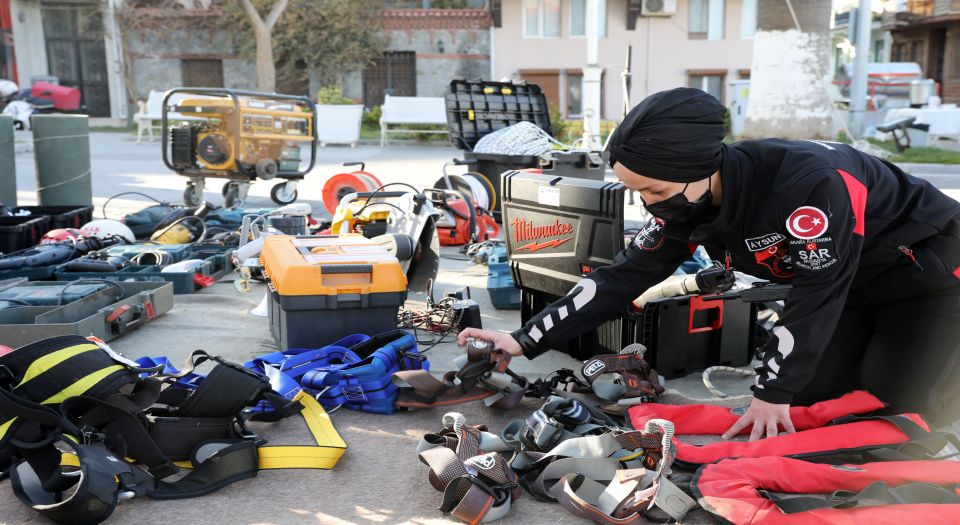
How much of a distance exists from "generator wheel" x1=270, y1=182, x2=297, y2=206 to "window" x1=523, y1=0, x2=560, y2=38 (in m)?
21.9

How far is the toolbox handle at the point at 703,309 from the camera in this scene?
4016 mm

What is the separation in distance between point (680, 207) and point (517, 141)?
6.20 metres

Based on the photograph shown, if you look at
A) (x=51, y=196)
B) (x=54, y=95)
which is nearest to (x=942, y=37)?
(x=54, y=95)

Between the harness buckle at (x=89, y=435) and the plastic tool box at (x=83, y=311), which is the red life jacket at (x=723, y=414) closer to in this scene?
the harness buckle at (x=89, y=435)

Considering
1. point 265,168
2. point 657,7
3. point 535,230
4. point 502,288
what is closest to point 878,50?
point 657,7

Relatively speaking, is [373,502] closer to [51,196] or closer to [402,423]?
[402,423]

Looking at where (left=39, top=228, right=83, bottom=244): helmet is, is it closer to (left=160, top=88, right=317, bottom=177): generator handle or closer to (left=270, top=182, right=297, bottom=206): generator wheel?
(left=160, top=88, right=317, bottom=177): generator handle

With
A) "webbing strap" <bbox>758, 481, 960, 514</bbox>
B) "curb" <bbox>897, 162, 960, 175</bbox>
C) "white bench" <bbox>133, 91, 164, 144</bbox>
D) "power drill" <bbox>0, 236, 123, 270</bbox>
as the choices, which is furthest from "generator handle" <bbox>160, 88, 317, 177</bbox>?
"white bench" <bbox>133, 91, 164, 144</bbox>

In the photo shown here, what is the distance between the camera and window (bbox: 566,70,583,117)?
3044 cm

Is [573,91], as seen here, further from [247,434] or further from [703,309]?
[247,434]

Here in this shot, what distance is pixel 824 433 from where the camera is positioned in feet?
10.00

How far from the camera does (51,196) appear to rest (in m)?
8.30

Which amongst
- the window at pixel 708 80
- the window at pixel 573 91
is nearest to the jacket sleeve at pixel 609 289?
the window at pixel 573 91

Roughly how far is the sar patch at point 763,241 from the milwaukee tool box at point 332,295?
1694mm
